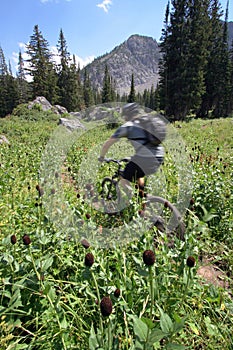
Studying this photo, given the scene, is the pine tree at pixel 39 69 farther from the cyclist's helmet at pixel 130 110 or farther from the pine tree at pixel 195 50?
the cyclist's helmet at pixel 130 110

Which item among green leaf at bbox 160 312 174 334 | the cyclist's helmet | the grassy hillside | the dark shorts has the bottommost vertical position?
the grassy hillside

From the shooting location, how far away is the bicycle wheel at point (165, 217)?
2312 millimetres

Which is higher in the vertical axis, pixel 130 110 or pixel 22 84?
pixel 22 84

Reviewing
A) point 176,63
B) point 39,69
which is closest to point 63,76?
point 39,69

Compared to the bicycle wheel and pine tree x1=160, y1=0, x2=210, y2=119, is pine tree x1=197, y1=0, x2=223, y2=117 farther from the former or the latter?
the bicycle wheel

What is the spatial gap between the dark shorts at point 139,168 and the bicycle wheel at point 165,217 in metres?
0.45

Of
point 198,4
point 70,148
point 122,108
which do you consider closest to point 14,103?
point 198,4

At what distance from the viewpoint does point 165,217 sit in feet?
7.36

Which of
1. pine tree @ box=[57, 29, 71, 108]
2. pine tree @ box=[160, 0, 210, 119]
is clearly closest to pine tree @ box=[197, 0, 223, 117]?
pine tree @ box=[160, 0, 210, 119]

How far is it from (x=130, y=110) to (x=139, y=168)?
0.77 m

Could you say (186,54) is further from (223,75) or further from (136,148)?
(136,148)

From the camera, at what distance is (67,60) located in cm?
4659

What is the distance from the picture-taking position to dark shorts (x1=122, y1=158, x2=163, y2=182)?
2.96m

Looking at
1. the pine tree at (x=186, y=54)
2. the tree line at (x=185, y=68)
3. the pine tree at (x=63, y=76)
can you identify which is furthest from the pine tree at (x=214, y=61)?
the pine tree at (x=63, y=76)
